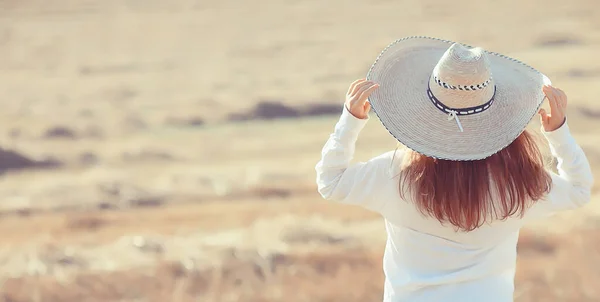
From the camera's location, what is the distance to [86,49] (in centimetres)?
609

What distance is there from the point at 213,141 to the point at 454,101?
3.00m

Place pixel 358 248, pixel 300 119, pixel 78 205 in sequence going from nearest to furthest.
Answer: pixel 358 248 → pixel 78 205 → pixel 300 119

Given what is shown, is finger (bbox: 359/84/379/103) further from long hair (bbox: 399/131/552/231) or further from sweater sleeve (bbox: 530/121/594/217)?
sweater sleeve (bbox: 530/121/594/217)

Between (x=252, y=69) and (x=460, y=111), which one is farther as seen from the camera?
(x=252, y=69)

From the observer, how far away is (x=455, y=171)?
1.34 metres

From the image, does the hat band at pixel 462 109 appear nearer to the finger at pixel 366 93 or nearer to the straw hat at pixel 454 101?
the straw hat at pixel 454 101

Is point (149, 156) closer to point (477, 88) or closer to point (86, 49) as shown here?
point (86, 49)

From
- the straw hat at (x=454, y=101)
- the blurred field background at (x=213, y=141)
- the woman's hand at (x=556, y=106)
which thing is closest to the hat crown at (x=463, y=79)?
the straw hat at (x=454, y=101)

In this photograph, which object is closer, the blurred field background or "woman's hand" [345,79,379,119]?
"woman's hand" [345,79,379,119]

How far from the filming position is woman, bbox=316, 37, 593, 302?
133 cm

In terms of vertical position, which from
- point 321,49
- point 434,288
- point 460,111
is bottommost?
point 321,49

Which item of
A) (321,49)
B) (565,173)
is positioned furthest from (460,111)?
(321,49)

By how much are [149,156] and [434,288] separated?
2815 millimetres

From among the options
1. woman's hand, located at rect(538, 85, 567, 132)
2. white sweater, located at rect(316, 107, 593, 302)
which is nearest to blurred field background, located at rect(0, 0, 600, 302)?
white sweater, located at rect(316, 107, 593, 302)
